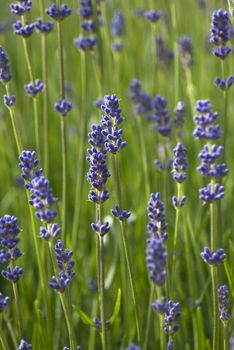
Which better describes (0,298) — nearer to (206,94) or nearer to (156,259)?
(156,259)

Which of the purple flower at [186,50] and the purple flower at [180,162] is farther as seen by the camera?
the purple flower at [186,50]

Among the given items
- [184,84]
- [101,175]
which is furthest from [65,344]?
[184,84]

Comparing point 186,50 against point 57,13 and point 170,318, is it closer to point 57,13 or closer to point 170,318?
point 57,13

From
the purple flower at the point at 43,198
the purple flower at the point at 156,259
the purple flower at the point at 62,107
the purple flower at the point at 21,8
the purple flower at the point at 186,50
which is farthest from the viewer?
the purple flower at the point at 186,50

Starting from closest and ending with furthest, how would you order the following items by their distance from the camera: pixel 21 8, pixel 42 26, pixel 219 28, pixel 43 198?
pixel 43 198, pixel 219 28, pixel 21 8, pixel 42 26

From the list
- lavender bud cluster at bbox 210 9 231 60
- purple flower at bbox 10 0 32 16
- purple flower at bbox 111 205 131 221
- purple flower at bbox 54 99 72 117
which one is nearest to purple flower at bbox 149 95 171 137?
purple flower at bbox 54 99 72 117

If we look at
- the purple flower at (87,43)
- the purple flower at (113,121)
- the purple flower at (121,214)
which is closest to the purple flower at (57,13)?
the purple flower at (87,43)

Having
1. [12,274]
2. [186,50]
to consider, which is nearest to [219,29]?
[12,274]

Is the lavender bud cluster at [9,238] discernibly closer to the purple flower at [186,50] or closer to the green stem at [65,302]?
the green stem at [65,302]

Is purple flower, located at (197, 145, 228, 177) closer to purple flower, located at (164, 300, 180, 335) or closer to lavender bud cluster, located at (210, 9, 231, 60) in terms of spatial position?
purple flower, located at (164, 300, 180, 335)
